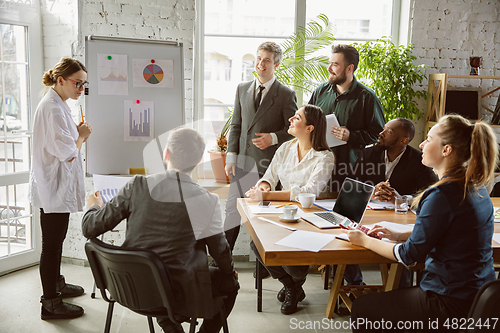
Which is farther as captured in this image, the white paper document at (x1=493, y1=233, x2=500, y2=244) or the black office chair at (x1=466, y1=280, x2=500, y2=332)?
the white paper document at (x1=493, y1=233, x2=500, y2=244)

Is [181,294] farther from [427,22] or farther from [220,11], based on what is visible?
[427,22]

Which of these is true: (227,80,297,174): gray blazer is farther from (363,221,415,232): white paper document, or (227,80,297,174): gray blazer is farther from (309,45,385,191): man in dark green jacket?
(363,221,415,232): white paper document

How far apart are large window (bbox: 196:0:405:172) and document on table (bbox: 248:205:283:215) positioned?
1410 millimetres

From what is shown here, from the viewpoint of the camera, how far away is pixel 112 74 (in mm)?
3025

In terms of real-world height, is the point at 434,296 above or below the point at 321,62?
below

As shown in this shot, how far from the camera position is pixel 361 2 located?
3.86 metres

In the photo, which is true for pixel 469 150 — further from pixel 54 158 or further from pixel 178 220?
pixel 54 158

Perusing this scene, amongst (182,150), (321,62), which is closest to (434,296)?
(182,150)

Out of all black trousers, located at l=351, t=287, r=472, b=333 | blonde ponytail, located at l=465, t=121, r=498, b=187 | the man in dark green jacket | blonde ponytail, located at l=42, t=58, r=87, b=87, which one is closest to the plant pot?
the man in dark green jacket

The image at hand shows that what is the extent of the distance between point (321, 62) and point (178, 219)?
2400 mm

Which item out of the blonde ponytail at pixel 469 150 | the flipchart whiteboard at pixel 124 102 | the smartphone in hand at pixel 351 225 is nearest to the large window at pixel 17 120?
the flipchart whiteboard at pixel 124 102

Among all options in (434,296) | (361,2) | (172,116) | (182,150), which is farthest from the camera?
(361,2)

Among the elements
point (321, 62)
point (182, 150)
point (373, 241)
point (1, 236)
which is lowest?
point (1, 236)

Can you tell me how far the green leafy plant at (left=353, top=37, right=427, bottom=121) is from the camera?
3455 millimetres
